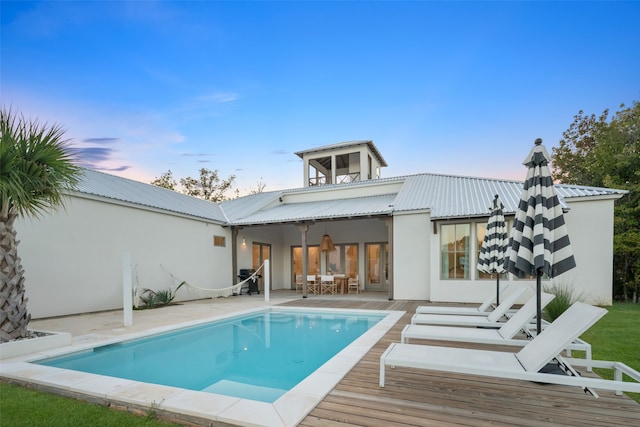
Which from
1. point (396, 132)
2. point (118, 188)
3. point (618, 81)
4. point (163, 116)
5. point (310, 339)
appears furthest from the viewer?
point (396, 132)

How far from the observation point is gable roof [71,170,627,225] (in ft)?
34.0

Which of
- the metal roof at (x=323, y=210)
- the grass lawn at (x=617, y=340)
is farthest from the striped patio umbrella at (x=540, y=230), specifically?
the metal roof at (x=323, y=210)

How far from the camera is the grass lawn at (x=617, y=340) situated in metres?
4.60

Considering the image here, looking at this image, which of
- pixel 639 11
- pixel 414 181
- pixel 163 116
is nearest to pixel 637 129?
pixel 639 11

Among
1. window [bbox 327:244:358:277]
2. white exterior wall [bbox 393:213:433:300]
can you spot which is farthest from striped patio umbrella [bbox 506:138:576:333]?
window [bbox 327:244:358:277]

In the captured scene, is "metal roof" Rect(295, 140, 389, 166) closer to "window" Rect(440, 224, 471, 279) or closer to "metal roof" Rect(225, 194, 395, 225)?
"metal roof" Rect(225, 194, 395, 225)

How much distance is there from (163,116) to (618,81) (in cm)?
1852

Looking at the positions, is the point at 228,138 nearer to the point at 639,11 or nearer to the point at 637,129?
the point at 639,11

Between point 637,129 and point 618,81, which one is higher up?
point 618,81

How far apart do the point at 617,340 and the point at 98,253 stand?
1243 centimetres

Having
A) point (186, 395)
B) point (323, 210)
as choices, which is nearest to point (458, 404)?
point (186, 395)

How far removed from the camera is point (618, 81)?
12.6m

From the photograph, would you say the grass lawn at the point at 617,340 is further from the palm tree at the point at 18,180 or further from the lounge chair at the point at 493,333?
the palm tree at the point at 18,180

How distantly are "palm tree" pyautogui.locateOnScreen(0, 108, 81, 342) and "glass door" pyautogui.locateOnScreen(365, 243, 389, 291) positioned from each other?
40.9 ft
